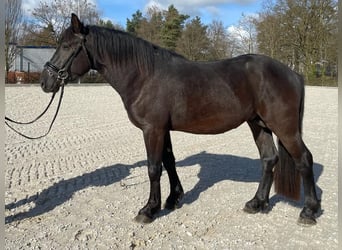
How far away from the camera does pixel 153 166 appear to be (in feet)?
12.1

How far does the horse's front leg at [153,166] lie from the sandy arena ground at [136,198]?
12cm

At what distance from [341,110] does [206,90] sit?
1.96m

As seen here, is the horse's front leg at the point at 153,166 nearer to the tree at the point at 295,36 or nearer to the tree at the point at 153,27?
the tree at the point at 295,36

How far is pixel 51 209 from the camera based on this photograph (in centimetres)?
A: 401

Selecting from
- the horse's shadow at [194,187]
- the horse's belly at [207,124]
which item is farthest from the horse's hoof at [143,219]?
the horse's belly at [207,124]

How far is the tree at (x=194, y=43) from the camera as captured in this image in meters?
39.7

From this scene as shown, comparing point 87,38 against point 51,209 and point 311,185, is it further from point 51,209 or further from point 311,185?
point 311,185

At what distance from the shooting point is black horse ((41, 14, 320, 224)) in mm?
3527

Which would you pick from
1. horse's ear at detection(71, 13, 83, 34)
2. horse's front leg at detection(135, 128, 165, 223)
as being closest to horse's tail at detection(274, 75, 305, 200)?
horse's front leg at detection(135, 128, 165, 223)

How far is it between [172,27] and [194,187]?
42141mm

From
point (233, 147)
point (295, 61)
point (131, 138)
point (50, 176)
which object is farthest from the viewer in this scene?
point (295, 61)

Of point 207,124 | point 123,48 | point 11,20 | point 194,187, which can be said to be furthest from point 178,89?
point 11,20

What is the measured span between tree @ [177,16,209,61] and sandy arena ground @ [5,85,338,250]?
107 feet

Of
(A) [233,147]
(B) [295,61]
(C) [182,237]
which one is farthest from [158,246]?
(B) [295,61]
